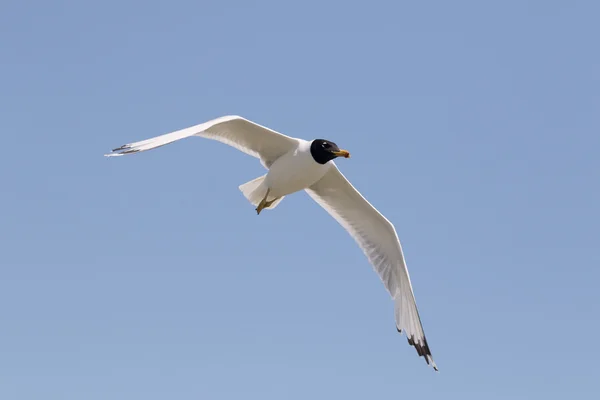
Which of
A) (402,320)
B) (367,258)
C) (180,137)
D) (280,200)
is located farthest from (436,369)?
(180,137)

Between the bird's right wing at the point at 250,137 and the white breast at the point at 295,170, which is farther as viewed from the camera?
the white breast at the point at 295,170

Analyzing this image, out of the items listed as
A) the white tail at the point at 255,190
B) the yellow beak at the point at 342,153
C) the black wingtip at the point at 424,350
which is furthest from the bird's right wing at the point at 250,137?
the black wingtip at the point at 424,350

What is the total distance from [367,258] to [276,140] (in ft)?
7.83

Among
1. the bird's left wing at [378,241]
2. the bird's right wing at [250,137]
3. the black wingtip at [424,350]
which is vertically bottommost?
the black wingtip at [424,350]

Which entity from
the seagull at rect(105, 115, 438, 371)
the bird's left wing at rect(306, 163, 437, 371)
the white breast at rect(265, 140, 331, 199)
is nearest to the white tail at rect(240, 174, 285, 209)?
the seagull at rect(105, 115, 438, 371)

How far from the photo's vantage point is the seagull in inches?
426

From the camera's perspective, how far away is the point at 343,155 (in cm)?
1073

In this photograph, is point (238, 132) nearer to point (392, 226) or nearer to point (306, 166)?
point (306, 166)

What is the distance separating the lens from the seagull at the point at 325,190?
10812 millimetres

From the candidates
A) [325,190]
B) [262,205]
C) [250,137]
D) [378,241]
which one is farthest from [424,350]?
[250,137]

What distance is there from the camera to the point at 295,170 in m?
10.8

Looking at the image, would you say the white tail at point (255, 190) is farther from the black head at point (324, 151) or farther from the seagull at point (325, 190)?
the black head at point (324, 151)

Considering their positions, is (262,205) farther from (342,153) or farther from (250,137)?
(342,153)

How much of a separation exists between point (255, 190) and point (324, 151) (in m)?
1.20
